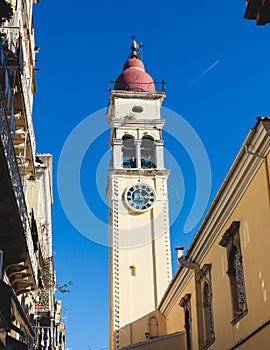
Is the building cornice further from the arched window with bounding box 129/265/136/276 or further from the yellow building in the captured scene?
the arched window with bounding box 129/265/136/276

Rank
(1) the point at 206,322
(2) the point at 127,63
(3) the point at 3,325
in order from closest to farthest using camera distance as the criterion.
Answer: (3) the point at 3,325 → (1) the point at 206,322 → (2) the point at 127,63

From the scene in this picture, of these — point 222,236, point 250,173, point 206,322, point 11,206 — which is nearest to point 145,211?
point 206,322

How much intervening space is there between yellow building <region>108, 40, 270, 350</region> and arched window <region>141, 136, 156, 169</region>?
0.19 m

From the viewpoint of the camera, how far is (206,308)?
2106cm

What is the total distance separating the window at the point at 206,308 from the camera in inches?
789

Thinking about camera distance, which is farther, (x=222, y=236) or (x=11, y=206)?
(x=222, y=236)

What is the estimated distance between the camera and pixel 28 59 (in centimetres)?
1867

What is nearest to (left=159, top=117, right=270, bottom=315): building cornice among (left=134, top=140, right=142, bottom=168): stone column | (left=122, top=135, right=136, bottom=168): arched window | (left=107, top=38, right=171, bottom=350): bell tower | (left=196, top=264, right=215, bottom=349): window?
(left=196, top=264, right=215, bottom=349): window

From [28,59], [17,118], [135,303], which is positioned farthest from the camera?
[135,303]

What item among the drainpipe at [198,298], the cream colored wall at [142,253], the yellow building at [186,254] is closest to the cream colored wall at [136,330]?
the yellow building at [186,254]

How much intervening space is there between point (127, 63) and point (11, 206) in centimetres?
3350

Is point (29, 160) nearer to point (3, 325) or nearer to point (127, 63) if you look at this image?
point (3, 325)

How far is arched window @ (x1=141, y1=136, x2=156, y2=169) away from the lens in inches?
1548

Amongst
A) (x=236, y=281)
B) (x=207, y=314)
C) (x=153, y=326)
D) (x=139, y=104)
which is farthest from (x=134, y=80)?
(x=236, y=281)
